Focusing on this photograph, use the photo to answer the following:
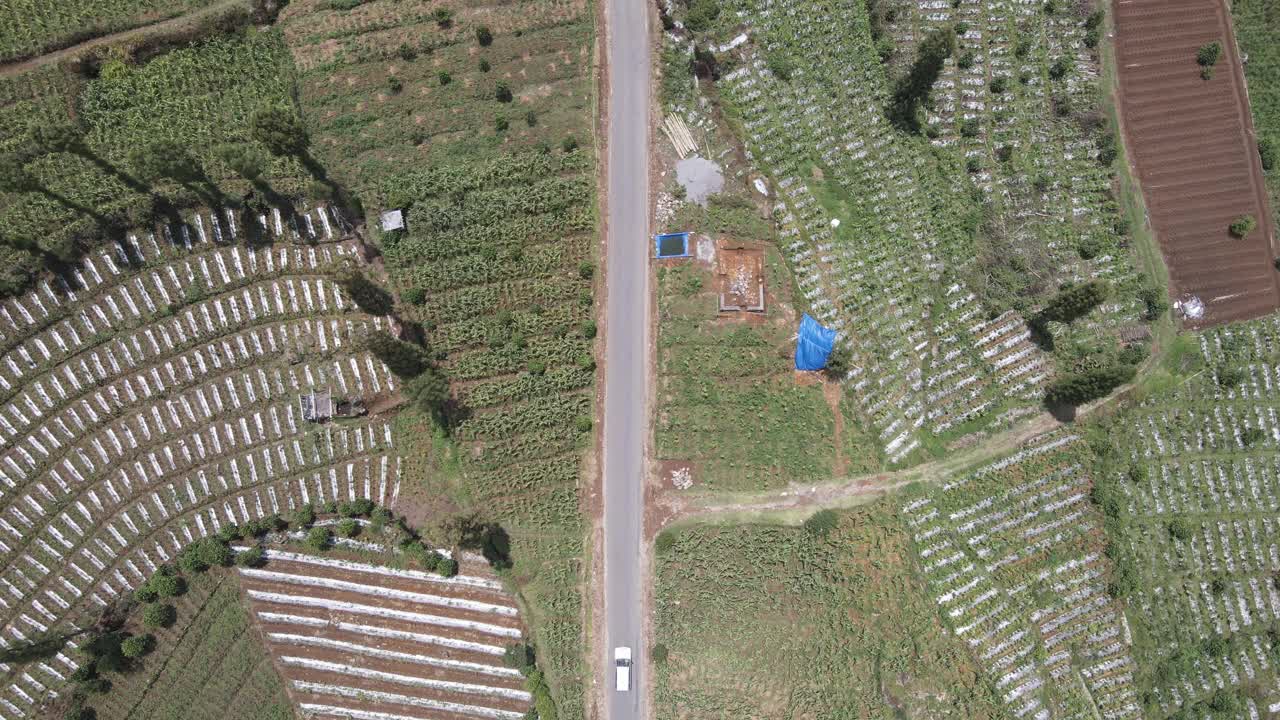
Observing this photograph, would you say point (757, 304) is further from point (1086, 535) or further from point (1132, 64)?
point (1132, 64)

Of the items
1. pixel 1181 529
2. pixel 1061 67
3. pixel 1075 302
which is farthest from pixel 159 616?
pixel 1061 67

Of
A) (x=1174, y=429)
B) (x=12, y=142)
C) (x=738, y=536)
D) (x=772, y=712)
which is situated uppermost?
(x=12, y=142)

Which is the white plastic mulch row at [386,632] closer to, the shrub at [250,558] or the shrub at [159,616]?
the shrub at [250,558]

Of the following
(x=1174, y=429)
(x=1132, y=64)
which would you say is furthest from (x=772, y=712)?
(x=1132, y=64)

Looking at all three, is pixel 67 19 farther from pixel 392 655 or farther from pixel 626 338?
pixel 392 655

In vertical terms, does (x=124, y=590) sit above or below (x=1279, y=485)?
below

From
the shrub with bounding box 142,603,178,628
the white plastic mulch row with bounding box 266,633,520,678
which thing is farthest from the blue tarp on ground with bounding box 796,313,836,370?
the shrub with bounding box 142,603,178,628
